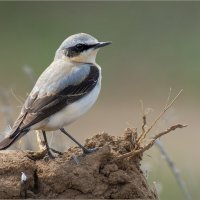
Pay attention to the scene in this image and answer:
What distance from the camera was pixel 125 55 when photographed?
991 inches

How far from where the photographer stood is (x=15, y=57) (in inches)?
979

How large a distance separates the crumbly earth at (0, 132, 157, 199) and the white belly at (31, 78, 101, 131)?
0.57 m

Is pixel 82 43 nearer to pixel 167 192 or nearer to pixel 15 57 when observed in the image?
pixel 167 192

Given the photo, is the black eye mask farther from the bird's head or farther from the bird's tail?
the bird's tail

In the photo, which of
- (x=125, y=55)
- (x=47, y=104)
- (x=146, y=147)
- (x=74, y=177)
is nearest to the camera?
(x=74, y=177)

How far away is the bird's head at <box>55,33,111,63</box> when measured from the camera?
1071 centimetres

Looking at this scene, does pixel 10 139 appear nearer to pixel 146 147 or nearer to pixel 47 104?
pixel 47 104

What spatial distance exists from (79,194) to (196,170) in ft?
30.3

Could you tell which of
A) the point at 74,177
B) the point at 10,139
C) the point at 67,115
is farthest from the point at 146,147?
the point at 10,139

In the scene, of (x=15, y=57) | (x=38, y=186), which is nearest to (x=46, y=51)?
(x=15, y=57)

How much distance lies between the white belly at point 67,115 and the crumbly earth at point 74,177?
1.88 feet

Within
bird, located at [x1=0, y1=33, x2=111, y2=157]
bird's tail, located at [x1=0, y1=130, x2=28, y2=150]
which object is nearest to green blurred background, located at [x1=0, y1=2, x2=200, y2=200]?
bird, located at [x1=0, y1=33, x2=111, y2=157]

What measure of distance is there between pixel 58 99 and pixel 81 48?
97 centimetres

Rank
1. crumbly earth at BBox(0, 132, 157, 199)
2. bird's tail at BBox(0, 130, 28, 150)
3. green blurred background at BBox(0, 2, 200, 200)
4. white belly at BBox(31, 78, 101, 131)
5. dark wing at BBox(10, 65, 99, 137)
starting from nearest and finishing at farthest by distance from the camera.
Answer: crumbly earth at BBox(0, 132, 157, 199) → bird's tail at BBox(0, 130, 28, 150) → dark wing at BBox(10, 65, 99, 137) → white belly at BBox(31, 78, 101, 131) → green blurred background at BBox(0, 2, 200, 200)
